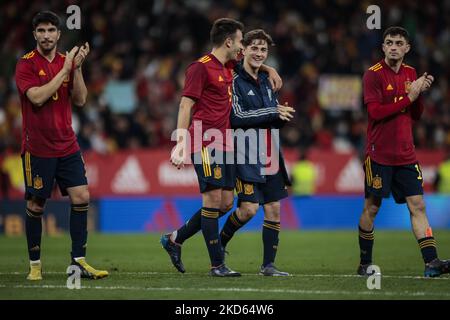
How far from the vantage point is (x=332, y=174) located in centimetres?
2298

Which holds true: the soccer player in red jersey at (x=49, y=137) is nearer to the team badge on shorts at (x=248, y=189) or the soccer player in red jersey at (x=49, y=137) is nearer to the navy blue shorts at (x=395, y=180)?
the team badge on shorts at (x=248, y=189)

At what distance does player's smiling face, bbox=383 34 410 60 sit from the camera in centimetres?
942

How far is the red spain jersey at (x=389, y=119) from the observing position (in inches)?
371

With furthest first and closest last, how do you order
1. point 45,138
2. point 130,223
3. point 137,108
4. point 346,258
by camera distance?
1. point 137,108
2. point 130,223
3. point 346,258
4. point 45,138

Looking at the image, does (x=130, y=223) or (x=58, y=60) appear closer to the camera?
(x=58, y=60)

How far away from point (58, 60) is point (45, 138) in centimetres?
79

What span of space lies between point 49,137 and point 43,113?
0.79ft

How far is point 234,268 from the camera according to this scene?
1088 cm

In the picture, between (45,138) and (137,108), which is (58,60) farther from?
(137,108)

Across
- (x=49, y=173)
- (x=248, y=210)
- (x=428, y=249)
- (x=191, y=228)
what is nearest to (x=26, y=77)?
(x=49, y=173)

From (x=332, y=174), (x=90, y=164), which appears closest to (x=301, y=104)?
(x=332, y=174)

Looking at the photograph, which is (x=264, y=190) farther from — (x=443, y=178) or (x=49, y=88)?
(x=443, y=178)

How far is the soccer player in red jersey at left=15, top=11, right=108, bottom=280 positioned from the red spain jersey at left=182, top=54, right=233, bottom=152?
1092 millimetres
